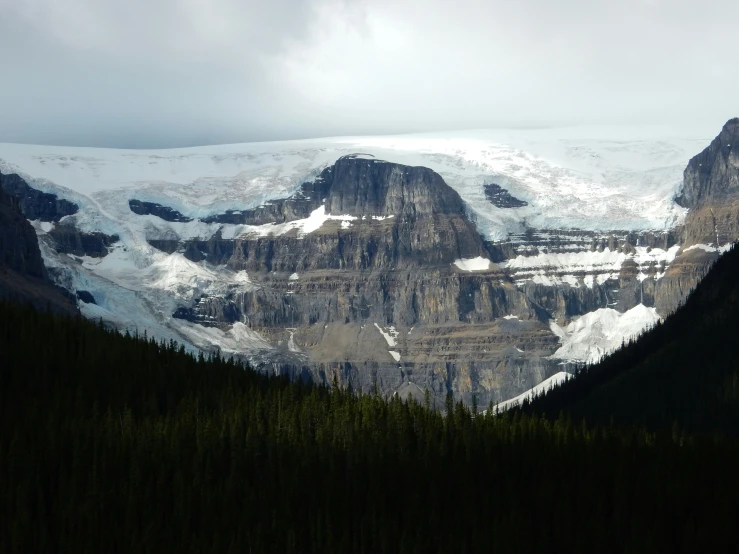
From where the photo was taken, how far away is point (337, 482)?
163500 millimetres

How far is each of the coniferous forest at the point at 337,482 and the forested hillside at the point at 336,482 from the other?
237 mm

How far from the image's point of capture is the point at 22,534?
5733 inches

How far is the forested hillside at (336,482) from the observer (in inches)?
5906

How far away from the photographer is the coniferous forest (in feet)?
492

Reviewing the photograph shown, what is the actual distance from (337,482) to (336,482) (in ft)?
0.51

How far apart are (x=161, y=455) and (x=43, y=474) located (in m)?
11.8

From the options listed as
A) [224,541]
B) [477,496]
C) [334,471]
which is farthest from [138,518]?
[477,496]

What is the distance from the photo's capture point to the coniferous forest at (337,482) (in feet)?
492

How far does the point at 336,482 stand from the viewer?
163375 mm

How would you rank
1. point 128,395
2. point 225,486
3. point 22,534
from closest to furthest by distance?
point 22,534 < point 225,486 < point 128,395

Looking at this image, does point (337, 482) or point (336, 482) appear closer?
point (336, 482)

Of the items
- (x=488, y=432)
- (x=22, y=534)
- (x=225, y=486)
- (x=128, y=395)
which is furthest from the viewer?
(x=128, y=395)

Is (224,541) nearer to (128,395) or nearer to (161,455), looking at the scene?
(161,455)

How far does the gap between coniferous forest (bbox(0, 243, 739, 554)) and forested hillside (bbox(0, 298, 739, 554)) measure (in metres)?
0.24
